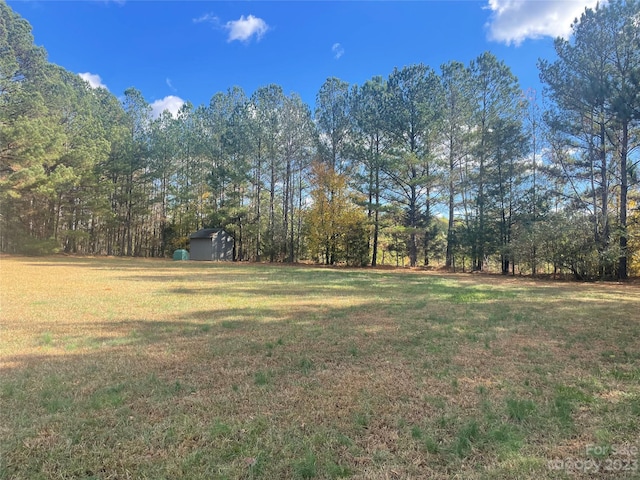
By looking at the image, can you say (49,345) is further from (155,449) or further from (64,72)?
(64,72)

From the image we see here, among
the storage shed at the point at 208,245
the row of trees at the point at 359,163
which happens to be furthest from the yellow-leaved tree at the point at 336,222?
the storage shed at the point at 208,245

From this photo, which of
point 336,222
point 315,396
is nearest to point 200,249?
point 336,222

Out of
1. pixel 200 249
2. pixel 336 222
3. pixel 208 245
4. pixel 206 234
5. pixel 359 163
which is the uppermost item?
pixel 359 163

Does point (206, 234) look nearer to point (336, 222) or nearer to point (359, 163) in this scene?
point (336, 222)

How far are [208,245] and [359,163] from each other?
14.5 m

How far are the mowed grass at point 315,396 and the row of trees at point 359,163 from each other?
10665 millimetres

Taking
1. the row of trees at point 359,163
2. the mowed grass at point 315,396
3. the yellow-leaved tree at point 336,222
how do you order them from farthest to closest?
the yellow-leaved tree at point 336,222 → the row of trees at point 359,163 → the mowed grass at point 315,396

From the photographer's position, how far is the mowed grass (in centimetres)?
199

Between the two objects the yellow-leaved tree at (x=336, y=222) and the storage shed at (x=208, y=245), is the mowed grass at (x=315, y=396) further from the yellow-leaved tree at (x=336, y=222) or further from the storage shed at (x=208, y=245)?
the storage shed at (x=208, y=245)

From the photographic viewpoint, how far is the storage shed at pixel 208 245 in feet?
90.7

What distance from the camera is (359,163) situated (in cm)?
2495

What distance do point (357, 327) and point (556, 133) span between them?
55.2 feet

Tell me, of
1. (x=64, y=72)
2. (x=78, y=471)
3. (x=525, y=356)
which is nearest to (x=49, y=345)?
(x=78, y=471)

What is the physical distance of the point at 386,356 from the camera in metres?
4.00
